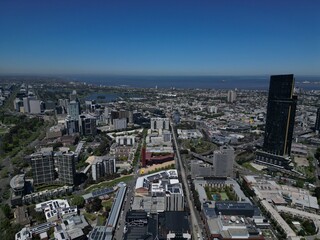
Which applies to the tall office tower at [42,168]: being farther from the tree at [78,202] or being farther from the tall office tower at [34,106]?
the tall office tower at [34,106]

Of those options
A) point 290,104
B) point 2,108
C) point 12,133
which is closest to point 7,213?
point 12,133

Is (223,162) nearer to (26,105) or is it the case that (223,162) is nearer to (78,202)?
(78,202)

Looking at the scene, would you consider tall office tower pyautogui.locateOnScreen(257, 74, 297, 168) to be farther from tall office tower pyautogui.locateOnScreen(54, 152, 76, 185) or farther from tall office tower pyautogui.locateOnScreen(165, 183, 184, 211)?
tall office tower pyautogui.locateOnScreen(54, 152, 76, 185)

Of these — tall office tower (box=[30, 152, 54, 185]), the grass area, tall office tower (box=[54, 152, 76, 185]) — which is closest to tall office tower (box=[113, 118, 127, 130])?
the grass area

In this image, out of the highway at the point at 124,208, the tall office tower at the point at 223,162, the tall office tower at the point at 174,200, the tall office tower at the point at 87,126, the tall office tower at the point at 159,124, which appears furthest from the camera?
the tall office tower at the point at 159,124

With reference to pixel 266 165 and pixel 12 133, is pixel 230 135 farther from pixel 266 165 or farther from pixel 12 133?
pixel 12 133

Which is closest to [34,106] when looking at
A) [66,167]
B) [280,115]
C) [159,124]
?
[159,124]

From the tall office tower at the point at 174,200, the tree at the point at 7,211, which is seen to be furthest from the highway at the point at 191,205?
the tree at the point at 7,211
